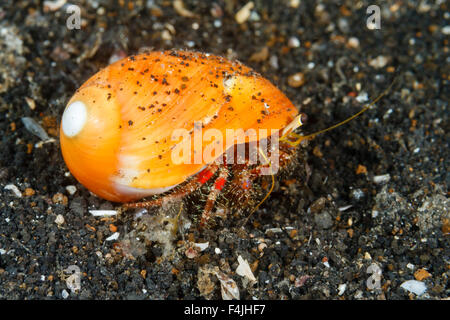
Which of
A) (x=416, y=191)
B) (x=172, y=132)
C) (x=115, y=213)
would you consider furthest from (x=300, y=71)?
(x=115, y=213)

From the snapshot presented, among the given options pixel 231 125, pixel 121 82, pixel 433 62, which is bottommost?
pixel 433 62

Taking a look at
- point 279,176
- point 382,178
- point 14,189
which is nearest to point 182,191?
point 279,176

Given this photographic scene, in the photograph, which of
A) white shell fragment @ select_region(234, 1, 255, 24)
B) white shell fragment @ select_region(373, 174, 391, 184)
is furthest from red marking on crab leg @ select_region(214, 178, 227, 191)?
white shell fragment @ select_region(234, 1, 255, 24)

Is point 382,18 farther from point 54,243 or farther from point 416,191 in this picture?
point 54,243

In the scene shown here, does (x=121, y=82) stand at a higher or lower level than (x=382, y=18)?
higher

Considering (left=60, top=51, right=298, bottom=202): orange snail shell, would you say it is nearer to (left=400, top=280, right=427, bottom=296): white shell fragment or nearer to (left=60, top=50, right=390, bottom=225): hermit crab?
(left=60, top=50, right=390, bottom=225): hermit crab

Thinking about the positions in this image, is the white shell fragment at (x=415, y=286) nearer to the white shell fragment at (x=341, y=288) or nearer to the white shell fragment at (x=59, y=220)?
the white shell fragment at (x=341, y=288)

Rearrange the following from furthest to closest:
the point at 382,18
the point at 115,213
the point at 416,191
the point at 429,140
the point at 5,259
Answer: the point at 382,18, the point at 429,140, the point at 416,191, the point at 115,213, the point at 5,259
